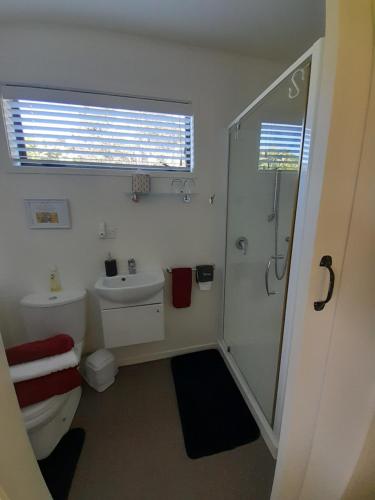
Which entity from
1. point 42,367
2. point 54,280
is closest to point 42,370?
point 42,367

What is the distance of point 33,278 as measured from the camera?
154 cm


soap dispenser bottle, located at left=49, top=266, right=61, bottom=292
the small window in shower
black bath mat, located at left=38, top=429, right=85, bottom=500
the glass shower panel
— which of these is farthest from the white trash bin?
the small window in shower

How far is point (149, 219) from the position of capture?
1.63 meters

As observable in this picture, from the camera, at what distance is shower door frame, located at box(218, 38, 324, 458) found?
600mm

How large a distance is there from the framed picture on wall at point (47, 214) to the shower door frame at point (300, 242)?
56.0 inches

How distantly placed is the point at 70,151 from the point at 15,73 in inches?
19.8

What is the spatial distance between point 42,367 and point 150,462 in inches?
32.6

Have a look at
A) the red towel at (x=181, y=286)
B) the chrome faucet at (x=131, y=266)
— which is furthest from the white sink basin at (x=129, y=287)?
the red towel at (x=181, y=286)

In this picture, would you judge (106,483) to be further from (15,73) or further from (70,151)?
(15,73)

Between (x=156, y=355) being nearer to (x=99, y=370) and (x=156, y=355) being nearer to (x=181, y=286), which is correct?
(x=99, y=370)

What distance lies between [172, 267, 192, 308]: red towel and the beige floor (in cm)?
72

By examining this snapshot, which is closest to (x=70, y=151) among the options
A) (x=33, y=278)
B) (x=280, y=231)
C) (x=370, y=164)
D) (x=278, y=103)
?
(x=33, y=278)

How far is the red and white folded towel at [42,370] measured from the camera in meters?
1.00

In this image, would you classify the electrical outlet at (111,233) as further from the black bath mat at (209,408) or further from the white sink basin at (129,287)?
the black bath mat at (209,408)
